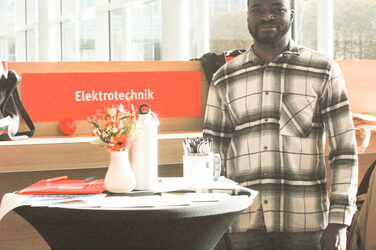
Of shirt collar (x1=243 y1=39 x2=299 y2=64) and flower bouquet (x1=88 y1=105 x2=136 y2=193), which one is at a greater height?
shirt collar (x1=243 y1=39 x2=299 y2=64)

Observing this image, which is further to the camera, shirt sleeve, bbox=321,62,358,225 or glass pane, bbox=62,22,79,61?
glass pane, bbox=62,22,79,61

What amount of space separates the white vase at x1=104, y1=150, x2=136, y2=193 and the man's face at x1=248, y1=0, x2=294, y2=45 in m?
0.74

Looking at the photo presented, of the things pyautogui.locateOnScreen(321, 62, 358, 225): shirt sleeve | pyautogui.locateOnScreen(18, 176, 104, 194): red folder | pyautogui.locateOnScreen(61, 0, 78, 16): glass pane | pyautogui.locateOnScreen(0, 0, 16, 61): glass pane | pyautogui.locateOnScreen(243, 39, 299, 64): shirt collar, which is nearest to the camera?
pyautogui.locateOnScreen(18, 176, 104, 194): red folder

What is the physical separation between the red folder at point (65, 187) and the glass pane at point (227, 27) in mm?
6548

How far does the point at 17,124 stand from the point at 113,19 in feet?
24.4

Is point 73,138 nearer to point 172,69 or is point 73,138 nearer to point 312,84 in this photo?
point 172,69

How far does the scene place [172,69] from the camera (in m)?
3.87

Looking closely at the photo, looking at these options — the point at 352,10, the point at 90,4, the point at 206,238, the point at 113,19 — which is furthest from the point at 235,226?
the point at 90,4

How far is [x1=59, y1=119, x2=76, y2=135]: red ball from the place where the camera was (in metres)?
3.64

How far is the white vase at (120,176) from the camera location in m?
1.95

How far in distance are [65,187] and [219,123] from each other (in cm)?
73

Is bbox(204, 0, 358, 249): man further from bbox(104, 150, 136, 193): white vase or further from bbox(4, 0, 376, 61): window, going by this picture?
bbox(4, 0, 376, 61): window

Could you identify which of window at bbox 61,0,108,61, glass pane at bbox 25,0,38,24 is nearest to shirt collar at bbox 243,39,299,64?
window at bbox 61,0,108,61

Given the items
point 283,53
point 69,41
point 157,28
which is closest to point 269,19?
point 283,53
